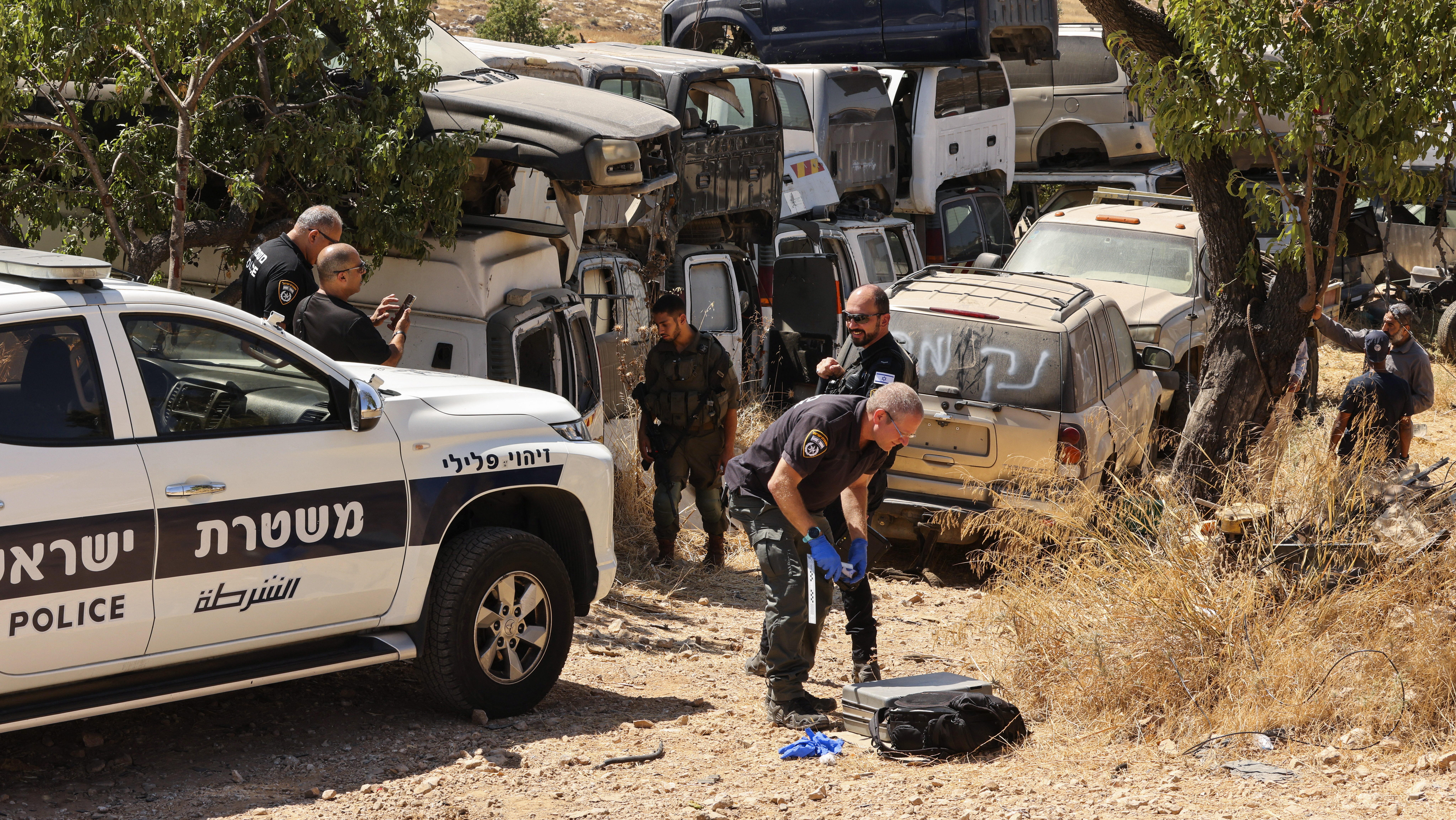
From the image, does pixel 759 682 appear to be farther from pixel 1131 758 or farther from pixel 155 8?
pixel 155 8

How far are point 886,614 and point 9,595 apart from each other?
496cm

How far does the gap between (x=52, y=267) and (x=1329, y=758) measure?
470 centimetres

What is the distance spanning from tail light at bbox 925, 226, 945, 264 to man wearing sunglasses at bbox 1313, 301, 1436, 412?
6.73 metres

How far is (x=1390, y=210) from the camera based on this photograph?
19.1 metres

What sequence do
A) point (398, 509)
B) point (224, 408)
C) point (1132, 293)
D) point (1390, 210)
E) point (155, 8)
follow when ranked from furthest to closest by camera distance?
1. point (1390, 210)
2. point (1132, 293)
3. point (155, 8)
4. point (398, 509)
5. point (224, 408)

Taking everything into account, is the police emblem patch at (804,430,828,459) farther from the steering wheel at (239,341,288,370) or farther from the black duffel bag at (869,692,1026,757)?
the steering wheel at (239,341,288,370)

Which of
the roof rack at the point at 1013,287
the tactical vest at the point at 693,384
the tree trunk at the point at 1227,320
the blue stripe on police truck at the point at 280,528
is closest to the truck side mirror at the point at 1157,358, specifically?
the roof rack at the point at 1013,287

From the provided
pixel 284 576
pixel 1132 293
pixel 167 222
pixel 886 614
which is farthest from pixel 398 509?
pixel 1132 293

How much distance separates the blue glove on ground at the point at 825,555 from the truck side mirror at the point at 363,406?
1681mm

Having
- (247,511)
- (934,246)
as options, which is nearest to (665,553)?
(247,511)

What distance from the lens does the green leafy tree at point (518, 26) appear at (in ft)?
85.4

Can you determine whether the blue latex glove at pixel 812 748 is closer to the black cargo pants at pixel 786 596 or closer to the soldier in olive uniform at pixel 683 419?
the black cargo pants at pixel 786 596

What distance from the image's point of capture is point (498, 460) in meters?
5.50

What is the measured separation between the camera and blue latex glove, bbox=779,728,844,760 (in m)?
5.40
